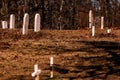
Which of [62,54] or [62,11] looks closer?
[62,54]

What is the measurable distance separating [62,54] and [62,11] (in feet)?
127

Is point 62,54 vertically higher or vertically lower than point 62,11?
lower

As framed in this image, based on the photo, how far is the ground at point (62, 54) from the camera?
15586 millimetres

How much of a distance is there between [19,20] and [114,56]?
3856cm

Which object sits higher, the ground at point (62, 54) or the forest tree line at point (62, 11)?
the forest tree line at point (62, 11)

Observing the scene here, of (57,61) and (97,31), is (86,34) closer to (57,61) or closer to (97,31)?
(97,31)

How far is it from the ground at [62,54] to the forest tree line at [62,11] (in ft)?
94.8

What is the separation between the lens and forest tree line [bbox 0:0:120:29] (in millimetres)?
56375

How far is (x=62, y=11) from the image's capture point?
188ft

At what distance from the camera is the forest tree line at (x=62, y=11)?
5638 centimetres

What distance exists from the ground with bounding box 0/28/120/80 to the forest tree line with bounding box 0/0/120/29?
28907 mm

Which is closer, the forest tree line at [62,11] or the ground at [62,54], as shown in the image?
the ground at [62,54]

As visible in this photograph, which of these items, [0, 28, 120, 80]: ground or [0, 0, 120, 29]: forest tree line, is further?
[0, 0, 120, 29]: forest tree line

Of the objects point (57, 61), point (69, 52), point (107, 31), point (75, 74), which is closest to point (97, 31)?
point (107, 31)
